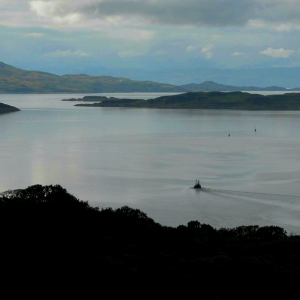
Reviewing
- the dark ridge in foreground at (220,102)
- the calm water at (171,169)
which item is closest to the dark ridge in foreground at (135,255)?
the calm water at (171,169)

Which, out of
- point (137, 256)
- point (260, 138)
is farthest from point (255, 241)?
point (260, 138)

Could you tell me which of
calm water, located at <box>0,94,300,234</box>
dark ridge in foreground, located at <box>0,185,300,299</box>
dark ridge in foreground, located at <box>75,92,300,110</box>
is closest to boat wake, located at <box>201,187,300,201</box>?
calm water, located at <box>0,94,300,234</box>

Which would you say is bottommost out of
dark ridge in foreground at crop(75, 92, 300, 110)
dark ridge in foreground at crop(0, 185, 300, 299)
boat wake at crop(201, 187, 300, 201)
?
boat wake at crop(201, 187, 300, 201)

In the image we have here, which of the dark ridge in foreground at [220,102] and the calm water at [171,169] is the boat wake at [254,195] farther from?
the dark ridge in foreground at [220,102]

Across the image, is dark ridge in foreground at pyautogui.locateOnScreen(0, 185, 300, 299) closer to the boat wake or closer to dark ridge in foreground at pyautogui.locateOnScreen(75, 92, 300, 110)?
the boat wake

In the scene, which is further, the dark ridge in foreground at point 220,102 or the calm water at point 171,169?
the dark ridge in foreground at point 220,102

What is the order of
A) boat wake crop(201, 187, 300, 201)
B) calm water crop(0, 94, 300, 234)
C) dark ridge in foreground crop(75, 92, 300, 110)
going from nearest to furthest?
calm water crop(0, 94, 300, 234)
boat wake crop(201, 187, 300, 201)
dark ridge in foreground crop(75, 92, 300, 110)

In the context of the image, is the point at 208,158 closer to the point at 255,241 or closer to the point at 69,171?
the point at 69,171
